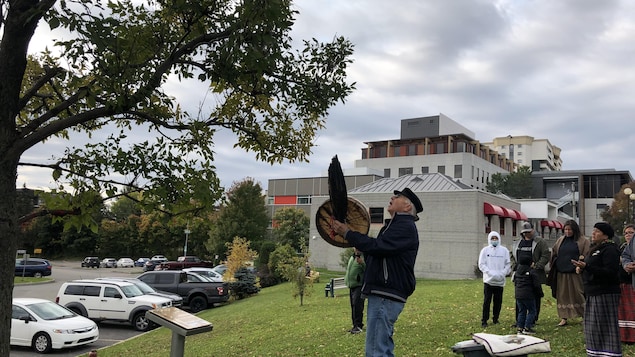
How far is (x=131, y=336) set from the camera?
53.6ft

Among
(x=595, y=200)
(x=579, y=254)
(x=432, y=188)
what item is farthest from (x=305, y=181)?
(x=579, y=254)

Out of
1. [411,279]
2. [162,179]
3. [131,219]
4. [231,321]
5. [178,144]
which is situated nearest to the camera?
[411,279]

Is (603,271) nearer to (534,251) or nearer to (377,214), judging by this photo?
Answer: (534,251)

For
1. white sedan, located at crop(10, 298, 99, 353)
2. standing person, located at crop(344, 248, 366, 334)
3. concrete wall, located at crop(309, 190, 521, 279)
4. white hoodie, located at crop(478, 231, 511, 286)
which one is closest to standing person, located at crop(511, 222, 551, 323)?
white hoodie, located at crop(478, 231, 511, 286)

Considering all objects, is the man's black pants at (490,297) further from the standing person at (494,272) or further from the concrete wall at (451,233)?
the concrete wall at (451,233)

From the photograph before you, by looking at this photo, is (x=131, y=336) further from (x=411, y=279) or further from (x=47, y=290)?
(x=47, y=290)

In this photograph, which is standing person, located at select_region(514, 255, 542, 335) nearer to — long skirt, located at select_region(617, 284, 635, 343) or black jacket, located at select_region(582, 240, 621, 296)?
long skirt, located at select_region(617, 284, 635, 343)

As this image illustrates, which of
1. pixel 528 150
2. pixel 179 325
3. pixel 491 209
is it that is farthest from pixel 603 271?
pixel 528 150

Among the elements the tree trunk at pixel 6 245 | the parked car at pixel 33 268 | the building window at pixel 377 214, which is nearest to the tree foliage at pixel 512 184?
the building window at pixel 377 214

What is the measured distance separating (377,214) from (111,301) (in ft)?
64.0

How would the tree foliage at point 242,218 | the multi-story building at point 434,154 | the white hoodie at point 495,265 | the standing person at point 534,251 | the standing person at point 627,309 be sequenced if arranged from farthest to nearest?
the multi-story building at point 434,154 < the tree foliage at point 242,218 < the white hoodie at point 495,265 < the standing person at point 534,251 < the standing person at point 627,309

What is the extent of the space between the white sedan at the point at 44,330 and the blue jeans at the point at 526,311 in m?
11.4

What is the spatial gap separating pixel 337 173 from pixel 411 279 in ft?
3.87

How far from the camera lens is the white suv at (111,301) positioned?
57.2 feet
